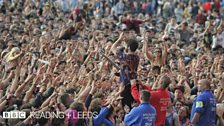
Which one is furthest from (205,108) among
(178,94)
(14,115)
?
(14,115)

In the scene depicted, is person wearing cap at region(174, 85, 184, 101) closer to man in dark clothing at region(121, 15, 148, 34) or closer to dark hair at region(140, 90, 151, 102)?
dark hair at region(140, 90, 151, 102)

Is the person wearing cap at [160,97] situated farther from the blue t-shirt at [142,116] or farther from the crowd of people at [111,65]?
the blue t-shirt at [142,116]

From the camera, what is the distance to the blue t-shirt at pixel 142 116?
9172 millimetres

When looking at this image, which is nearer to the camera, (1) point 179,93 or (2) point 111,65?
(1) point 179,93

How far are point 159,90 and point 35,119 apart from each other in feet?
A: 7.25

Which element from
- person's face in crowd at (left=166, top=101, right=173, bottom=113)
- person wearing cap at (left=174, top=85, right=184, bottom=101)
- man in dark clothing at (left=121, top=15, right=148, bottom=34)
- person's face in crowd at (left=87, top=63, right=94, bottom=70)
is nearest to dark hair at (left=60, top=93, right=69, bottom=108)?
person's face in crowd at (left=166, top=101, right=173, bottom=113)

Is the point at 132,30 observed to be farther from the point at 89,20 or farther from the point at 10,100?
the point at 10,100

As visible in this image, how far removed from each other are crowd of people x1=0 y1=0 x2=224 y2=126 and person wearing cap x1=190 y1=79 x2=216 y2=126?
0.05ft

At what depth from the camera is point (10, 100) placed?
32.6ft

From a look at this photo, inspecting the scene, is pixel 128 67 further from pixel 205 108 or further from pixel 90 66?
pixel 90 66

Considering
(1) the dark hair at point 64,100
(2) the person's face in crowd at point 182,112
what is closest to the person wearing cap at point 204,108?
(2) the person's face in crowd at point 182,112

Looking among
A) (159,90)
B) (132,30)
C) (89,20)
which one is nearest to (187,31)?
(132,30)

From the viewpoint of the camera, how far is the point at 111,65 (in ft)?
50.2

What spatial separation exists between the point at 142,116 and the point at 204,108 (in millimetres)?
1989
